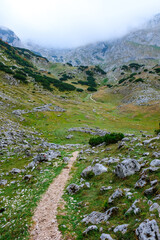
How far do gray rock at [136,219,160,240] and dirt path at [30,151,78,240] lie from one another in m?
5.42

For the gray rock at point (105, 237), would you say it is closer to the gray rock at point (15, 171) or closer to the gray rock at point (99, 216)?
the gray rock at point (99, 216)

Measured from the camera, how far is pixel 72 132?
149ft

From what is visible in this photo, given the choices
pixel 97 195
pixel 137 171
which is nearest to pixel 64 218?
pixel 97 195

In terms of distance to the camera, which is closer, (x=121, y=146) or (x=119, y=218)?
(x=119, y=218)

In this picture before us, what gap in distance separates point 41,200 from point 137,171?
9.96 metres

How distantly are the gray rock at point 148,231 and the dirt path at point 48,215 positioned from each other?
5.42 m

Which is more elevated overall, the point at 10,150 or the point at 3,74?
the point at 3,74

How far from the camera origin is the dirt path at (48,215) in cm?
959

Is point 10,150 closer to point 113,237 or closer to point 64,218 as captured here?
point 64,218

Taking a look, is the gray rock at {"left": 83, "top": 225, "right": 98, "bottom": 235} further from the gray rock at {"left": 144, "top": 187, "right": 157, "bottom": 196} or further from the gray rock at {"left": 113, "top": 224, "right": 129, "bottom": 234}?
the gray rock at {"left": 144, "top": 187, "right": 157, "bottom": 196}

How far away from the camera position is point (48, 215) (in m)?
11.6

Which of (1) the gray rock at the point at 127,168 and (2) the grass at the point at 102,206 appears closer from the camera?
(2) the grass at the point at 102,206

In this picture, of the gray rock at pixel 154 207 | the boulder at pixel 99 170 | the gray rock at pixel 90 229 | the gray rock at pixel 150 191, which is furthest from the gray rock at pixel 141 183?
the boulder at pixel 99 170

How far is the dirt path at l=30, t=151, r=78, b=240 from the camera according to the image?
9586 millimetres
